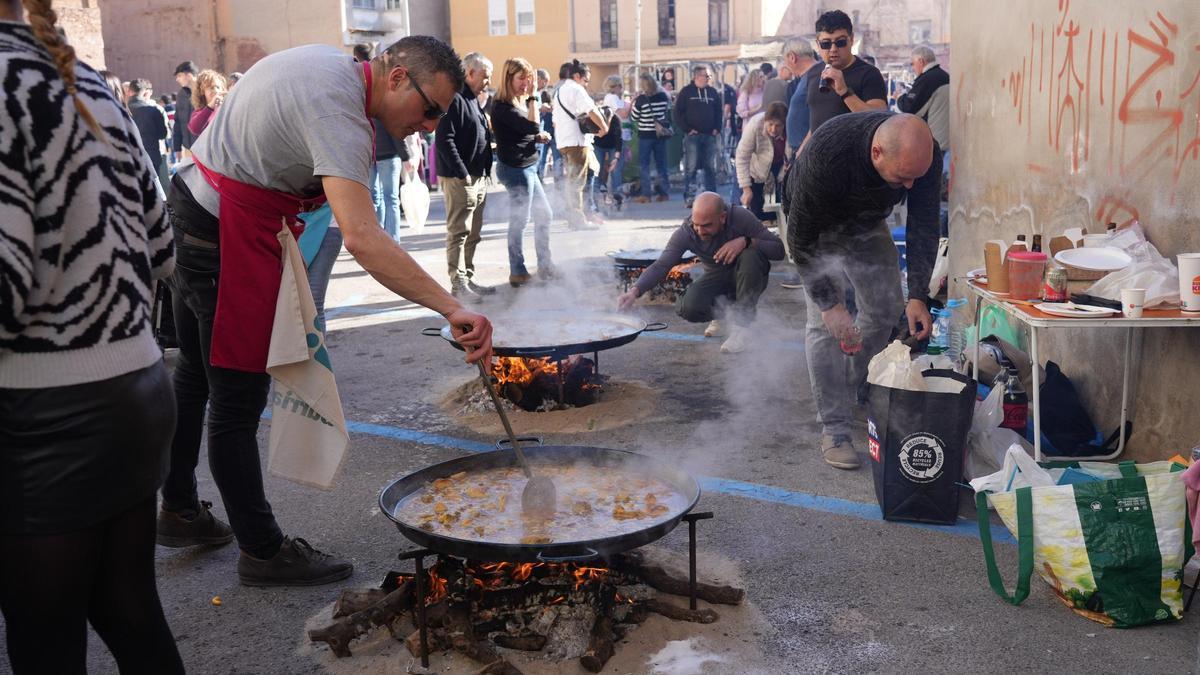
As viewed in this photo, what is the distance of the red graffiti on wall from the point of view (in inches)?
171

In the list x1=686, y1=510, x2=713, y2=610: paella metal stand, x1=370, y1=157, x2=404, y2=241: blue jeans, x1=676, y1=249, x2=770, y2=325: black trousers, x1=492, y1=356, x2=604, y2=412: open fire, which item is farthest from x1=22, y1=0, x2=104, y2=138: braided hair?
x1=370, y1=157, x2=404, y2=241: blue jeans

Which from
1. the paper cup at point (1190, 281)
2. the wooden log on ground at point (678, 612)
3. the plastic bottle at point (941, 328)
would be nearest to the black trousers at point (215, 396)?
the wooden log on ground at point (678, 612)

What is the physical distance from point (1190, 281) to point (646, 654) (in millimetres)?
2548

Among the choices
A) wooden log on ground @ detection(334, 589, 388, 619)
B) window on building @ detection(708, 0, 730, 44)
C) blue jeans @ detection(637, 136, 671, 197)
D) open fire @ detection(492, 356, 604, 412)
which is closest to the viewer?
wooden log on ground @ detection(334, 589, 388, 619)

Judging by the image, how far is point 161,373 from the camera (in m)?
2.04

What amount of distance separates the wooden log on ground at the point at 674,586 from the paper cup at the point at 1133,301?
1879 mm

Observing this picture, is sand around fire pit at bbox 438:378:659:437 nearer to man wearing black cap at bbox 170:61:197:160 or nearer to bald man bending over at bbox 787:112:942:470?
bald man bending over at bbox 787:112:942:470

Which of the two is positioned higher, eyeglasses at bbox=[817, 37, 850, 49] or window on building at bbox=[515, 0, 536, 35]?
window on building at bbox=[515, 0, 536, 35]

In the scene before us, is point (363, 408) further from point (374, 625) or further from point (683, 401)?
point (374, 625)

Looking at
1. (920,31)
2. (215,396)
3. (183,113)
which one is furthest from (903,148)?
(920,31)

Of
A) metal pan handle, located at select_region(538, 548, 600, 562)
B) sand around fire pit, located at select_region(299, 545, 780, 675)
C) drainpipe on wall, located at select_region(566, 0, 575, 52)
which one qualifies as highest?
drainpipe on wall, located at select_region(566, 0, 575, 52)

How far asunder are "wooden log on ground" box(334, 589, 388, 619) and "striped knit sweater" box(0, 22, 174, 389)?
1.75 metres

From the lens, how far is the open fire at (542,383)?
245 inches

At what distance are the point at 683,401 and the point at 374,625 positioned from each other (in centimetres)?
327
